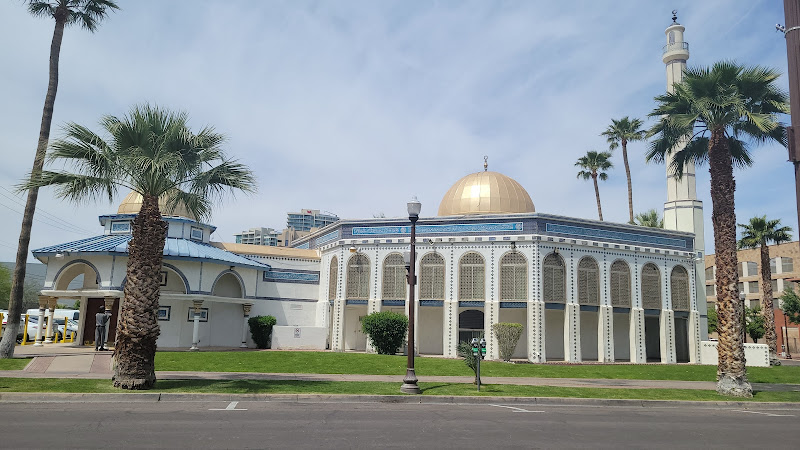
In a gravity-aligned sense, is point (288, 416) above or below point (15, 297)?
below

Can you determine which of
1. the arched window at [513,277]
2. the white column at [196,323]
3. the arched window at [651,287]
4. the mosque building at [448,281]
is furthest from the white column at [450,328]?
the white column at [196,323]

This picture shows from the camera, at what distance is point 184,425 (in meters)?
10.0

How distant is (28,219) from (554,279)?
876 inches

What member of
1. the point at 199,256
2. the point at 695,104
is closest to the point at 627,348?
the point at 695,104

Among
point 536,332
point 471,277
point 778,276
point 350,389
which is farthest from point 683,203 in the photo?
point 778,276

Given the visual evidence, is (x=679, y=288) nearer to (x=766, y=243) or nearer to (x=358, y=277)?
(x=766, y=243)

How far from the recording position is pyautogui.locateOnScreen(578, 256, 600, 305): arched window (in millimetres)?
29250

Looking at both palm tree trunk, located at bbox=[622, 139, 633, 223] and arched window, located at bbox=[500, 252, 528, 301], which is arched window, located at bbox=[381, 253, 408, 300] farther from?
palm tree trunk, located at bbox=[622, 139, 633, 223]

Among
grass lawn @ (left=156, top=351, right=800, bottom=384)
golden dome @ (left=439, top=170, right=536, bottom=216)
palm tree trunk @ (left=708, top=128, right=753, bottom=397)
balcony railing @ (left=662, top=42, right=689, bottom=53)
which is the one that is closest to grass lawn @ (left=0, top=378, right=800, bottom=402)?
palm tree trunk @ (left=708, top=128, right=753, bottom=397)

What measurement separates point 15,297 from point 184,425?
1412cm

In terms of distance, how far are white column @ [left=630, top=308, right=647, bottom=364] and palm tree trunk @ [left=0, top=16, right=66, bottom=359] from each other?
2680cm

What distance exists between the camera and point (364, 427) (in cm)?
1039

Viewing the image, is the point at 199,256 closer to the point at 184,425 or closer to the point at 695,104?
the point at 184,425

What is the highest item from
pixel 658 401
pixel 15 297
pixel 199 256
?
pixel 199 256
